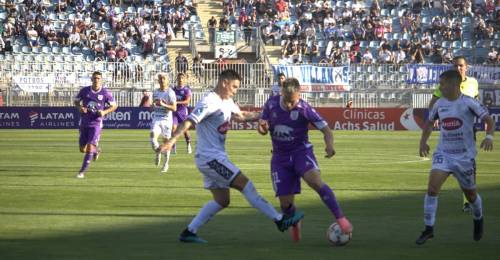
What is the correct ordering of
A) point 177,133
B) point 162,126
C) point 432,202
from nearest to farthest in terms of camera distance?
1. point 177,133
2. point 432,202
3. point 162,126

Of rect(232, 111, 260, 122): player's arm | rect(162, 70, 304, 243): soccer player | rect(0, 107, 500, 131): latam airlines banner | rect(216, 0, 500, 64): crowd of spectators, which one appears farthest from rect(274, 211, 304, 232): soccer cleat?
rect(216, 0, 500, 64): crowd of spectators

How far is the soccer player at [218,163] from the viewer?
38.0ft

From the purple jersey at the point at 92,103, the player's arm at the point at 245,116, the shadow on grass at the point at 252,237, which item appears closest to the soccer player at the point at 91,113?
the purple jersey at the point at 92,103

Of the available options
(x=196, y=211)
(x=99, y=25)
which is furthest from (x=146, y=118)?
(x=196, y=211)

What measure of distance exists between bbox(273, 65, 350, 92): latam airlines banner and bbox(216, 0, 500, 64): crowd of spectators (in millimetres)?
3459

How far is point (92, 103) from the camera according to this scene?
21.4 metres

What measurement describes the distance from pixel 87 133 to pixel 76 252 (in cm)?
1059

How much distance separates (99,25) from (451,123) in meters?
45.0

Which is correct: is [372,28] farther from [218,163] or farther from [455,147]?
[218,163]

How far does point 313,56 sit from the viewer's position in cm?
5462

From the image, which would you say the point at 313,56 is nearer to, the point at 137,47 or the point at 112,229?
the point at 137,47

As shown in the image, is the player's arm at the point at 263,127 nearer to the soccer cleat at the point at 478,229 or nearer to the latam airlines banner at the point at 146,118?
the soccer cleat at the point at 478,229

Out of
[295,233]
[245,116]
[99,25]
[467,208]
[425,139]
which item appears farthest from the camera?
[99,25]

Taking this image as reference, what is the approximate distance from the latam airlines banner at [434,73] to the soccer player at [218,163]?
39.1 metres
